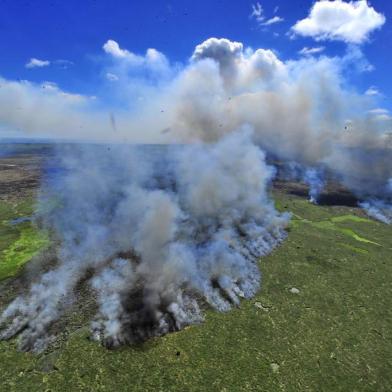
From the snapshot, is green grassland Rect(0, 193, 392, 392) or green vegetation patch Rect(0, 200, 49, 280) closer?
green grassland Rect(0, 193, 392, 392)

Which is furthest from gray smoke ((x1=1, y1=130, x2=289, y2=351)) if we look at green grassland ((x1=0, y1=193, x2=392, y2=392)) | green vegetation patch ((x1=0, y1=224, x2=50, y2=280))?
green vegetation patch ((x1=0, y1=224, x2=50, y2=280))

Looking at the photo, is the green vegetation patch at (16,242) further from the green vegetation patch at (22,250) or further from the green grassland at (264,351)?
the green grassland at (264,351)

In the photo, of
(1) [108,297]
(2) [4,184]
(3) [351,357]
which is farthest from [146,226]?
(2) [4,184]

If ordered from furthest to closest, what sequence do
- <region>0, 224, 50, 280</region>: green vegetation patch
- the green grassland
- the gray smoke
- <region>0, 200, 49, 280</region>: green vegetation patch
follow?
<region>0, 200, 49, 280</region>: green vegetation patch < <region>0, 224, 50, 280</region>: green vegetation patch < the gray smoke < the green grassland

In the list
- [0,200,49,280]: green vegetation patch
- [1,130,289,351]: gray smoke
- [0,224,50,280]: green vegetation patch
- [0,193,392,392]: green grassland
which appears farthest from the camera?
[0,200,49,280]: green vegetation patch

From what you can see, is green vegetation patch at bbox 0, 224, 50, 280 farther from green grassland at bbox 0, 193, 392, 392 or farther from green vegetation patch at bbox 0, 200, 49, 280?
A: green grassland at bbox 0, 193, 392, 392

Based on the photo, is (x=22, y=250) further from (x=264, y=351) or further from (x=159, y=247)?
(x=264, y=351)

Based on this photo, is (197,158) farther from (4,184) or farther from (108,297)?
(4,184)

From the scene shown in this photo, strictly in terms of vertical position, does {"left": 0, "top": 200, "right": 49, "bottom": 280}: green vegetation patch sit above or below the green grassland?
above
